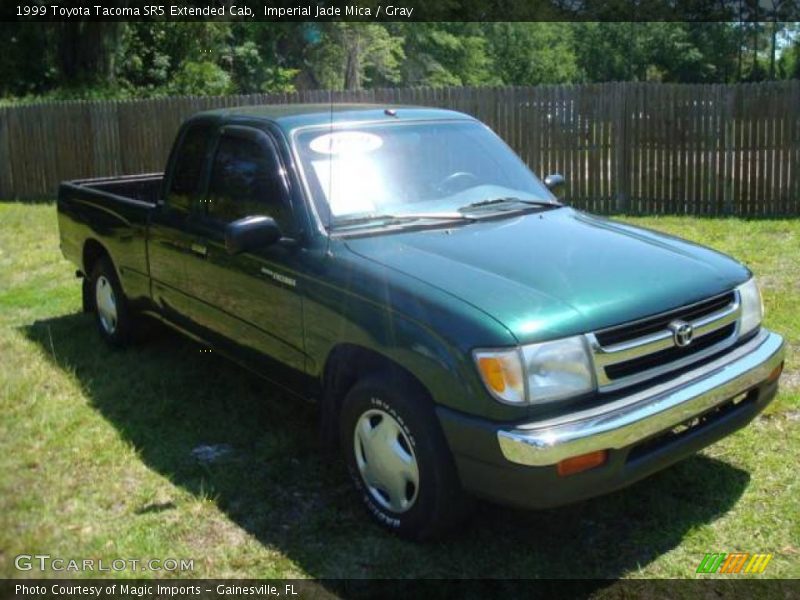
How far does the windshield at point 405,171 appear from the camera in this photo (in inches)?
173

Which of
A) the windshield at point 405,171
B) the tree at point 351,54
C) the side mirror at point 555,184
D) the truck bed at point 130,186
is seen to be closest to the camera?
the windshield at point 405,171

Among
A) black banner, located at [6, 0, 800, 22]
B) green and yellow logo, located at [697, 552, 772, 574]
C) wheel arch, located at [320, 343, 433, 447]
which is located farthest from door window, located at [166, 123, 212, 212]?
black banner, located at [6, 0, 800, 22]

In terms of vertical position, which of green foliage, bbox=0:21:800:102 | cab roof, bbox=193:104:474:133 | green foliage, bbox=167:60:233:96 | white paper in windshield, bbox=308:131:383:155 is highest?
green foliage, bbox=0:21:800:102

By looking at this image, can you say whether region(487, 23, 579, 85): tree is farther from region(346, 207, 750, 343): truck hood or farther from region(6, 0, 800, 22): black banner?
region(346, 207, 750, 343): truck hood

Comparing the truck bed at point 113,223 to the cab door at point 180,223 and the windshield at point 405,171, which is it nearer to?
the cab door at point 180,223

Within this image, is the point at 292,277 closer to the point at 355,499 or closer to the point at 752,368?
the point at 355,499

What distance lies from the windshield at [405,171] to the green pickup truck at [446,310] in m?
0.01

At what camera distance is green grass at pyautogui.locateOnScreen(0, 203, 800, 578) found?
145 inches

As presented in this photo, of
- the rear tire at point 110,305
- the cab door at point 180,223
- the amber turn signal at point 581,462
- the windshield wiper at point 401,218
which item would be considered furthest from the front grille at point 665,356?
the rear tire at point 110,305

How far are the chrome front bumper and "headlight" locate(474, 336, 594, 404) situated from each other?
104 mm

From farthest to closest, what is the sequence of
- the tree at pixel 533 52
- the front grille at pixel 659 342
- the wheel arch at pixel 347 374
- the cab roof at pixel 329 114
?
the tree at pixel 533 52, the cab roof at pixel 329 114, the wheel arch at pixel 347 374, the front grille at pixel 659 342

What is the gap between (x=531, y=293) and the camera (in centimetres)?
352

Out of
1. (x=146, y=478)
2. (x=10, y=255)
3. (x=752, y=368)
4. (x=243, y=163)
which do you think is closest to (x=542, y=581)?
(x=752, y=368)

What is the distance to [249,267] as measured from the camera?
4.61m
